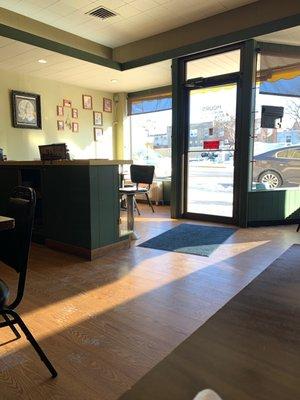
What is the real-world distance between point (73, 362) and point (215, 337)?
1129 mm

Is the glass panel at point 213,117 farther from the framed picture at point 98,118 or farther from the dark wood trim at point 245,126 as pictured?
the framed picture at point 98,118

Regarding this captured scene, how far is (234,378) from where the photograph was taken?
67 cm

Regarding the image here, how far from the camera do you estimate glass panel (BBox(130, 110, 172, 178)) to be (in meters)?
7.09

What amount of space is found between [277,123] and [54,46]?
364 cm

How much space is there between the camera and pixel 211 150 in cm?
520

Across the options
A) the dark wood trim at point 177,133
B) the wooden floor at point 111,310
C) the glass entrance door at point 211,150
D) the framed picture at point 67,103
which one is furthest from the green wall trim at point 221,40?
the wooden floor at point 111,310

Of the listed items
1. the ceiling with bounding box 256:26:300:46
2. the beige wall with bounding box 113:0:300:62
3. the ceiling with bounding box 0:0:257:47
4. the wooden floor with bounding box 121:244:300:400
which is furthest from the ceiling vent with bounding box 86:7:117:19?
the wooden floor with bounding box 121:244:300:400

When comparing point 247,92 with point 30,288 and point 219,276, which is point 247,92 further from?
point 30,288

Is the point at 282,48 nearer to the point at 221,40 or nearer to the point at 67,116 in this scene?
the point at 221,40

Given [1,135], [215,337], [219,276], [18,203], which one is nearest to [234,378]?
[215,337]

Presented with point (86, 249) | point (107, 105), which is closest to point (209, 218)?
point (86, 249)

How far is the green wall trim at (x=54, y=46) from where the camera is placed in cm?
411

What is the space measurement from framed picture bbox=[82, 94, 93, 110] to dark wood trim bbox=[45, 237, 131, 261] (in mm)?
4109

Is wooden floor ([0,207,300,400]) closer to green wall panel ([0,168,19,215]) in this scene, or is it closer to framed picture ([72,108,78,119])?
green wall panel ([0,168,19,215])
